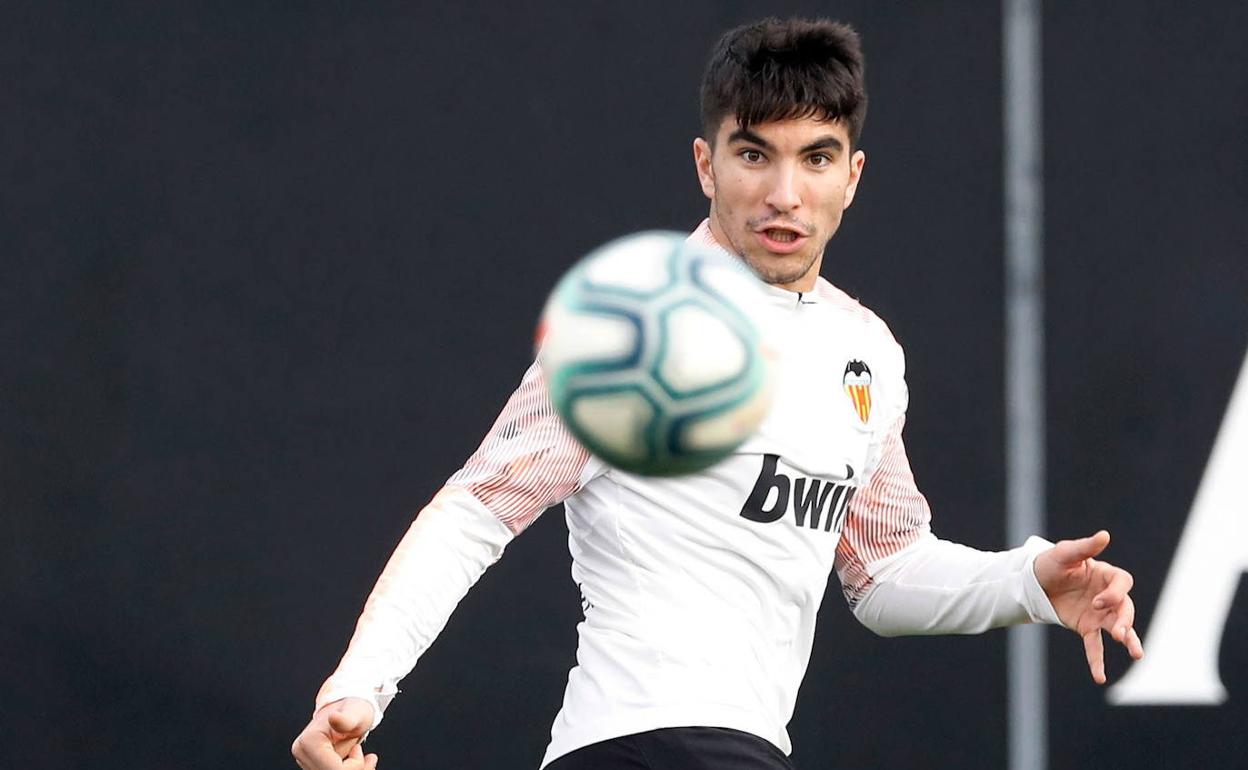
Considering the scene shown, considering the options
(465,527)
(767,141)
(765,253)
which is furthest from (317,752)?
(767,141)

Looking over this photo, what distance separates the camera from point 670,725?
2.91 m

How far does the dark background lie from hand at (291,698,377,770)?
2.41m

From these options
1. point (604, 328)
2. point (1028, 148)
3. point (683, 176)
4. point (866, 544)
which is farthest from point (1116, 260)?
point (604, 328)

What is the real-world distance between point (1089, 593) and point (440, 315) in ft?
7.56

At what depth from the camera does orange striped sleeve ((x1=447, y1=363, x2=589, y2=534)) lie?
2936 mm

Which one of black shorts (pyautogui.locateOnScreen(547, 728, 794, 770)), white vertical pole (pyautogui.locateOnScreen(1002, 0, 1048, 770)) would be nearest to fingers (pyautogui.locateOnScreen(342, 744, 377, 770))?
black shorts (pyautogui.locateOnScreen(547, 728, 794, 770))

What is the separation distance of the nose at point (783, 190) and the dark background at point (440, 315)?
1.92 m

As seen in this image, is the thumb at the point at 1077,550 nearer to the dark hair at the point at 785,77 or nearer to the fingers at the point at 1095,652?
the fingers at the point at 1095,652

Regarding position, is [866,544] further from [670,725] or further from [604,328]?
[604,328]

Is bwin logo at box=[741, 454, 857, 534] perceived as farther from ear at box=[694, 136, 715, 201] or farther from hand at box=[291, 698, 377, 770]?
hand at box=[291, 698, 377, 770]

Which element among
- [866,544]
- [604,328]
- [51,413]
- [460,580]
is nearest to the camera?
[604,328]

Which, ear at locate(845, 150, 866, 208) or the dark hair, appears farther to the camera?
ear at locate(845, 150, 866, 208)

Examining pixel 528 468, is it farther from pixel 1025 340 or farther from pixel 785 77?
pixel 1025 340

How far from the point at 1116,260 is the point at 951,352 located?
0.50m
